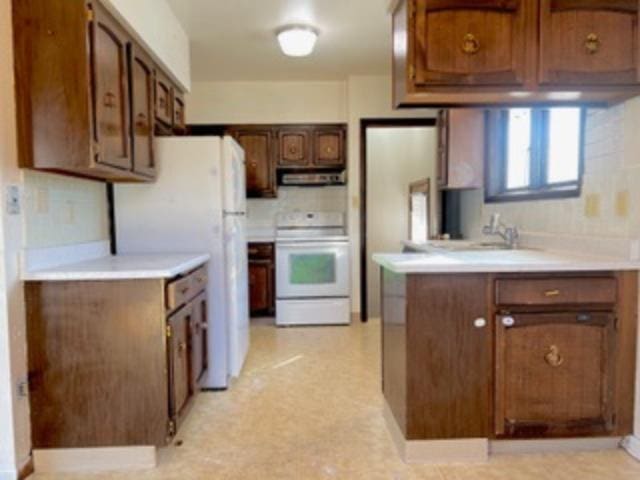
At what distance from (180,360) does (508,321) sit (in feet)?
5.03

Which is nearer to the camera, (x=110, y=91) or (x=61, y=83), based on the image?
(x=61, y=83)

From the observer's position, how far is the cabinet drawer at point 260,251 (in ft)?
16.1

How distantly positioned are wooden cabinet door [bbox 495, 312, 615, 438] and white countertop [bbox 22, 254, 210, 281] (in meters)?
1.48

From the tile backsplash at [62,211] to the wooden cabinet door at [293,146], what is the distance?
2353 mm

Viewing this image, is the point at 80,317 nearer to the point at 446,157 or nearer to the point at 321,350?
the point at 321,350

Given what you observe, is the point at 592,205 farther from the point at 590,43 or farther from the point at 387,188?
the point at 387,188

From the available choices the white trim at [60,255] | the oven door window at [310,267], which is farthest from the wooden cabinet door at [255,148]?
the white trim at [60,255]

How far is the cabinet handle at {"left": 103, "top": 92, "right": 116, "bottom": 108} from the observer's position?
2211 mm

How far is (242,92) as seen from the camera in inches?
200

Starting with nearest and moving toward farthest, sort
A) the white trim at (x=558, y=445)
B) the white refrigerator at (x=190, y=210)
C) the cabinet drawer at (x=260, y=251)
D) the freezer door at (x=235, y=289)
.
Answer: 1. the white trim at (x=558, y=445)
2. the white refrigerator at (x=190, y=210)
3. the freezer door at (x=235, y=289)
4. the cabinet drawer at (x=260, y=251)

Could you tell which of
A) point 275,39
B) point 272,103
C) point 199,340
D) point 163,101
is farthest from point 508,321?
point 272,103

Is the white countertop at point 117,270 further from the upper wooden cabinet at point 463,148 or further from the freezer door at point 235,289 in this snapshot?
the upper wooden cabinet at point 463,148

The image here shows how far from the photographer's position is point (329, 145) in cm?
511

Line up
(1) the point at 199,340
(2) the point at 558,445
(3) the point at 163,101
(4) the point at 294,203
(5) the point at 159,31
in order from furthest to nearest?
(4) the point at 294,203, (3) the point at 163,101, (5) the point at 159,31, (1) the point at 199,340, (2) the point at 558,445
